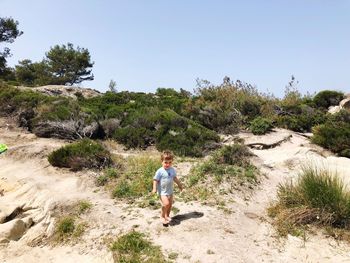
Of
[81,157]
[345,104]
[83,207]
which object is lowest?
[83,207]

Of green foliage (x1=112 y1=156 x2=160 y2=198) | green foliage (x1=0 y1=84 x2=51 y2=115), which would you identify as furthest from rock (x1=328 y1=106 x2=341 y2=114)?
green foliage (x1=0 y1=84 x2=51 y2=115)

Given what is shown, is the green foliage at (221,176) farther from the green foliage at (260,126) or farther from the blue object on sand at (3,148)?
the blue object on sand at (3,148)

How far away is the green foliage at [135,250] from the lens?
6.62 meters

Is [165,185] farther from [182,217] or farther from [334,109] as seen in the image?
[334,109]

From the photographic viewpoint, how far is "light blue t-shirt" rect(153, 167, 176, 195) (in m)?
7.91

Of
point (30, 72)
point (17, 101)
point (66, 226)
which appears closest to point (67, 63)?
point (30, 72)

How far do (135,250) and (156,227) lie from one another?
33.7 inches

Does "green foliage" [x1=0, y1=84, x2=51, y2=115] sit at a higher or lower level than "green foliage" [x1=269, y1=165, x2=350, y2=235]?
higher

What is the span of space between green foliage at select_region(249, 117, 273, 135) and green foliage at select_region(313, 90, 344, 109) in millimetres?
9729

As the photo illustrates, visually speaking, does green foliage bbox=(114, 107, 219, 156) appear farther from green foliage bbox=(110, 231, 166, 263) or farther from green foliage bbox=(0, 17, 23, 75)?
green foliage bbox=(0, 17, 23, 75)

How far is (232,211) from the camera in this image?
857 cm

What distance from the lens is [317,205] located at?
7.95 metres

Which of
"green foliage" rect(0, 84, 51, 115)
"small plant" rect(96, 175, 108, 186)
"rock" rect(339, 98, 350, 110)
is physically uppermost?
"green foliage" rect(0, 84, 51, 115)

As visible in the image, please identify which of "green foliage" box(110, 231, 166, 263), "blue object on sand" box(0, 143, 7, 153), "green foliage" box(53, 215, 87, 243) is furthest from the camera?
"blue object on sand" box(0, 143, 7, 153)
